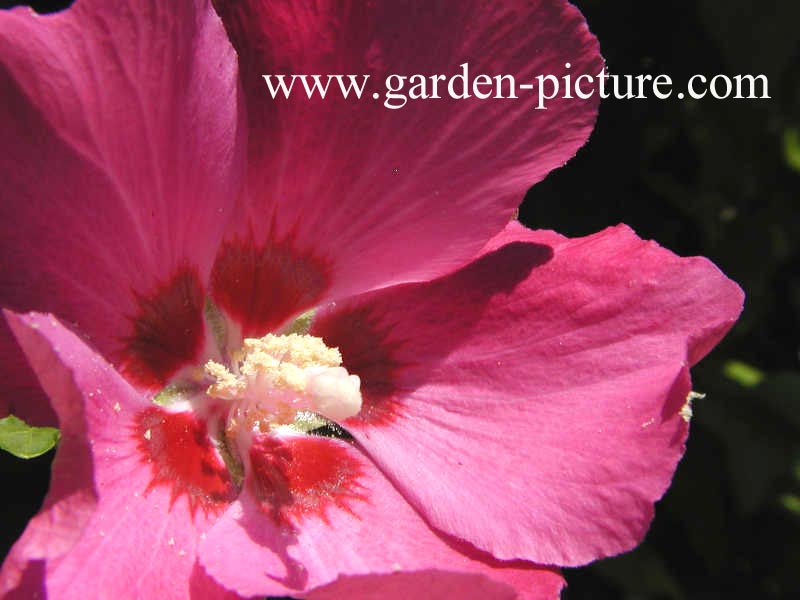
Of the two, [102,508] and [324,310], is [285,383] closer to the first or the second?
[324,310]

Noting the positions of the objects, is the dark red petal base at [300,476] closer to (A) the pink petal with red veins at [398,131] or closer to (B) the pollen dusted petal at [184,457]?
(B) the pollen dusted petal at [184,457]

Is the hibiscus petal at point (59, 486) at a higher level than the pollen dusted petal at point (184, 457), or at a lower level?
higher

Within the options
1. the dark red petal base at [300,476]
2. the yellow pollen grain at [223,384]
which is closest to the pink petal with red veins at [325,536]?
the dark red petal base at [300,476]

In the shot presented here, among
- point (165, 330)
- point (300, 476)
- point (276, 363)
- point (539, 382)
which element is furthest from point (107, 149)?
point (539, 382)

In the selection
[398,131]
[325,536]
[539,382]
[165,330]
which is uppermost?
[398,131]

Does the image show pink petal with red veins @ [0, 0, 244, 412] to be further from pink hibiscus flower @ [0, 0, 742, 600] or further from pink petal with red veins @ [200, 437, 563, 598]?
pink petal with red veins @ [200, 437, 563, 598]

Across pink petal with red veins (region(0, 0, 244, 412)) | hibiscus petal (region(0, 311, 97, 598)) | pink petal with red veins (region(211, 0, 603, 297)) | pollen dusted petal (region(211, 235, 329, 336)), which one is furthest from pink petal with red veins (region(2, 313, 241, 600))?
pink petal with red veins (region(211, 0, 603, 297))
